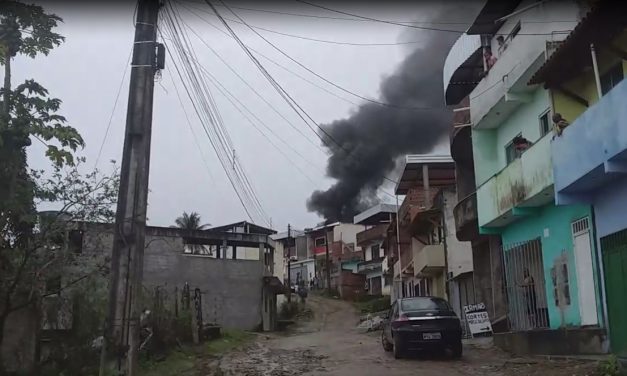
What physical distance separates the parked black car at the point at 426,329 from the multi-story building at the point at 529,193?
163cm

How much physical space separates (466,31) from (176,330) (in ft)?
43.6

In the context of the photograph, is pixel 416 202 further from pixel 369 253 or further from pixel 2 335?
pixel 369 253

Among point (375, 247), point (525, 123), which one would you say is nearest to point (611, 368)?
point (525, 123)

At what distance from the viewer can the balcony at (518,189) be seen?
1488 centimetres

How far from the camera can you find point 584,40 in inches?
508

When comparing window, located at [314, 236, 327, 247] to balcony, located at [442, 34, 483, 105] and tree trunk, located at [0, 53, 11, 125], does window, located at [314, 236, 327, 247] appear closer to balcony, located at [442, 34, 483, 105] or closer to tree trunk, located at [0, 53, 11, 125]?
balcony, located at [442, 34, 483, 105]

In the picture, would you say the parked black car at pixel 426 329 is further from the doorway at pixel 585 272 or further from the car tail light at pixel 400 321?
the doorway at pixel 585 272

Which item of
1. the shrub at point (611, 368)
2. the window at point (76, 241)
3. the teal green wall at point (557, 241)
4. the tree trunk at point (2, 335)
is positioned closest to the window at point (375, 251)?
the teal green wall at point (557, 241)

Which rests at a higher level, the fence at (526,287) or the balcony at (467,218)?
the balcony at (467,218)

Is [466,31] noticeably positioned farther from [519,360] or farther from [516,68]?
[519,360]

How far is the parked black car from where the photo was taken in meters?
15.5

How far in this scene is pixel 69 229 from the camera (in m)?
12.5

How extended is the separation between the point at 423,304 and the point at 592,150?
618cm

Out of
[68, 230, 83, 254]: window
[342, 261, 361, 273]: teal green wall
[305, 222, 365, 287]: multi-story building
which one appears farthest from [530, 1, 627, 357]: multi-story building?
[305, 222, 365, 287]: multi-story building
